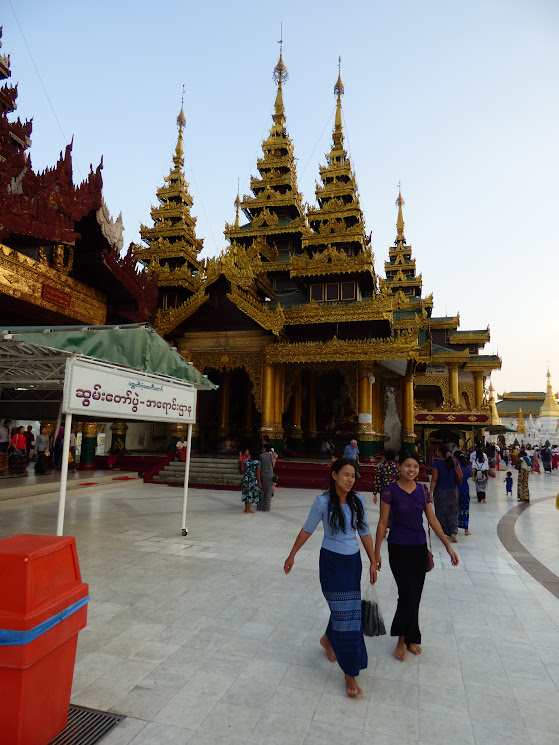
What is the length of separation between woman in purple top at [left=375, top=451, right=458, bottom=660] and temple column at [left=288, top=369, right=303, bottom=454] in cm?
1686

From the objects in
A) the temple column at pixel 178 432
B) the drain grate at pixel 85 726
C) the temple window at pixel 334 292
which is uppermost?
the temple window at pixel 334 292

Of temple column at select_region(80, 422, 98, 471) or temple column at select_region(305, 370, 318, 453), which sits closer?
temple column at select_region(80, 422, 98, 471)

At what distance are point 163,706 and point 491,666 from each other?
2.57 meters

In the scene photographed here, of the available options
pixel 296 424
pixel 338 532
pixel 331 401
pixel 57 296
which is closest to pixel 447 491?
pixel 338 532

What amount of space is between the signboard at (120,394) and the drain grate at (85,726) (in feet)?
9.20

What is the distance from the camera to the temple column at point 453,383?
35.0 meters

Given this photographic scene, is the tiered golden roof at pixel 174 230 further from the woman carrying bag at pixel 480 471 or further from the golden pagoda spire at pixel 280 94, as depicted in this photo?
the woman carrying bag at pixel 480 471

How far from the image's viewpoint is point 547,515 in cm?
1133

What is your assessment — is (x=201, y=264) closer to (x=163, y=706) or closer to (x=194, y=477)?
(x=194, y=477)

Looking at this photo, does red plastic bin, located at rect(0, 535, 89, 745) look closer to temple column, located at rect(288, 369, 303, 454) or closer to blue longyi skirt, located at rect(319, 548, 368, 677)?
blue longyi skirt, located at rect(319, 548, 368, 677)

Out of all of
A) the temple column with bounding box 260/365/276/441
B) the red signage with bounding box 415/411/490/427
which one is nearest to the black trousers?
the temple column with bounding box 260/365/276/441

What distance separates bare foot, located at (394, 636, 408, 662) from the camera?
3664mm

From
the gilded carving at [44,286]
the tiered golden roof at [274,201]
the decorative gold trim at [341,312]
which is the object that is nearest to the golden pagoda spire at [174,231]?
the tiered golden roof at [274,201]

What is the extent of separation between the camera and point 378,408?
20188mm
